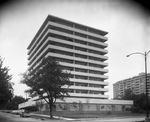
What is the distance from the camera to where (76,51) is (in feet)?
309

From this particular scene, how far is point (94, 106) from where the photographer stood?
76.3 meters

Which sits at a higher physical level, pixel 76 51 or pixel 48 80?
pixel 76 51

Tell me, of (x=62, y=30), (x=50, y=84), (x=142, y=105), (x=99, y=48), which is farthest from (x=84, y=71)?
(x=50, y=84)

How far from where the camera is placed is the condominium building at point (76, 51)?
292 ft

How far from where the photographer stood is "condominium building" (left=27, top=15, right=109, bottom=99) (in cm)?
8895

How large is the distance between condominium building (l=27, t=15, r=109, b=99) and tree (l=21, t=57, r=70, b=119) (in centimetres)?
3722

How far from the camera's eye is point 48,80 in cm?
4619

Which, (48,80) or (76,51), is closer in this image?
(48,80)

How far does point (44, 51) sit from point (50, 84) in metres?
47.0

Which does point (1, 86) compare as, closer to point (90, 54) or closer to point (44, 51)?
point (44, 51)

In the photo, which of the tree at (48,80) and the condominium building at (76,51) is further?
the condominium building at (76,51)

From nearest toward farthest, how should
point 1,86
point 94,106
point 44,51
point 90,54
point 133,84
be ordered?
1. point 1,86
2. point 94,106
3. point 44,51
4. point 90,54
5. point 133,84

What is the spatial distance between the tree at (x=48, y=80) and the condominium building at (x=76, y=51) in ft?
122

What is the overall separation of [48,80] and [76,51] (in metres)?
49.0
